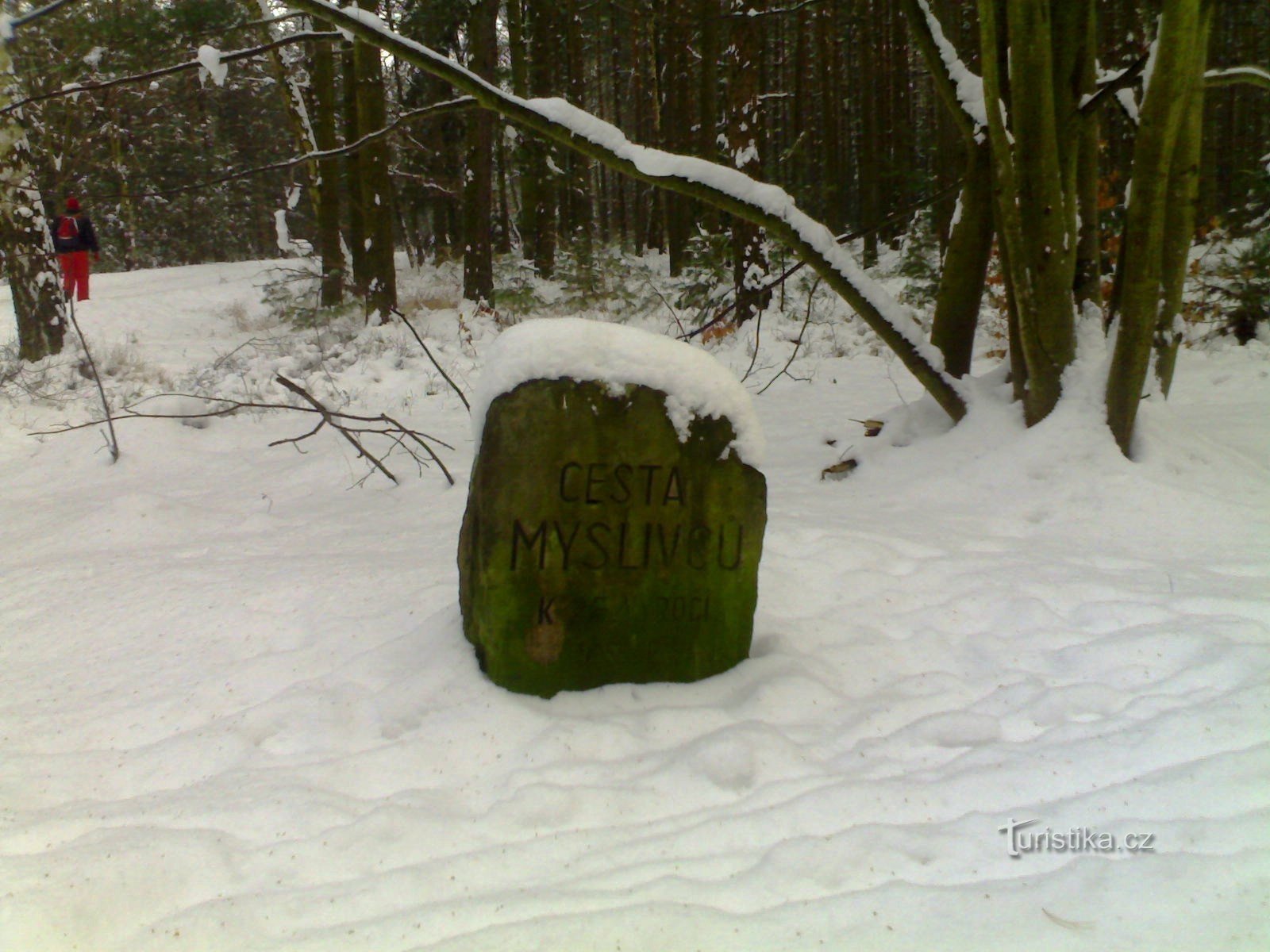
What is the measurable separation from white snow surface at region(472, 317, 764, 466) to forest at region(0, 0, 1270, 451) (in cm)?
116

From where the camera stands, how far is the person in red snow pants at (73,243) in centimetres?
985

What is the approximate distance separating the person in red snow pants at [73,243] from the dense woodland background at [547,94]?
0.94 meters

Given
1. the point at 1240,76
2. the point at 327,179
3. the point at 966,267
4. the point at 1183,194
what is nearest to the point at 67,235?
the point at 327,179

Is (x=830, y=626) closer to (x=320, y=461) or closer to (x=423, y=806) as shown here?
(x=423, y=806)

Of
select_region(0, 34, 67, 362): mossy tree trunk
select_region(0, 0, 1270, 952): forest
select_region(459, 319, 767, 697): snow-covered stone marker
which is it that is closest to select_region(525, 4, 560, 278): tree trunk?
A: select_region(0, 0, 1270, 952): forest

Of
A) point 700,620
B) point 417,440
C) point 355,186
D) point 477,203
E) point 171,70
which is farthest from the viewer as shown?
point 355,186

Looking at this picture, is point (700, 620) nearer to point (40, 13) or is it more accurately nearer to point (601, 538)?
point (601, 538)

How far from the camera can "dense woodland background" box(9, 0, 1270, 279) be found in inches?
399

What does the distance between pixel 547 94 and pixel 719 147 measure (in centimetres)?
310

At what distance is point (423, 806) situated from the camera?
7.17 ft

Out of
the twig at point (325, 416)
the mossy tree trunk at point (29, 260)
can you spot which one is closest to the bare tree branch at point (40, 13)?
the twig at point (325, 416)

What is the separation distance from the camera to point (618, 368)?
2629 mm

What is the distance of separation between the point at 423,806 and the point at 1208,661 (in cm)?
253

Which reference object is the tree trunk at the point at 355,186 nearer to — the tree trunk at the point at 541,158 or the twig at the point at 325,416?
the tree trunk at the point at 541,158
